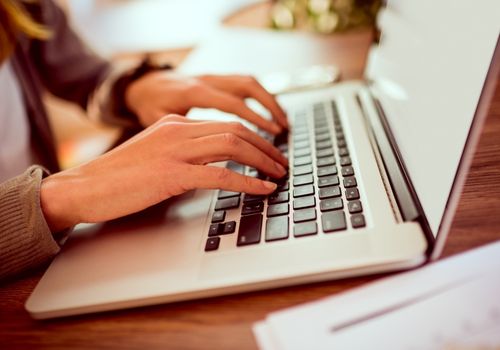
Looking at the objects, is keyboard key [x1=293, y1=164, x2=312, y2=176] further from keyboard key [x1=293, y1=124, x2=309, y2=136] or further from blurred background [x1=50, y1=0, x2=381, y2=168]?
blurred background [x1=50, y1=0, x2=381, y2=168]

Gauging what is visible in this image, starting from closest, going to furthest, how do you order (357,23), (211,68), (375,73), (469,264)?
(469,264)
(375,73)
(211,68)
(357,23)

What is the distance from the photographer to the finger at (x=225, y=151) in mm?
468

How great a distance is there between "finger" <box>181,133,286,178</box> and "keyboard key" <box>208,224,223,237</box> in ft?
0.25

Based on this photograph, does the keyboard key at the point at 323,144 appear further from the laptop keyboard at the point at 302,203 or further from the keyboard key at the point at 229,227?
the keyboard key at the point at 229,227

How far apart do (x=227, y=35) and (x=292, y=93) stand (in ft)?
1.36

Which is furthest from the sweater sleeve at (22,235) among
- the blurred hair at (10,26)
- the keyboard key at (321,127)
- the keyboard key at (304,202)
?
the blurred hair at (10,26)

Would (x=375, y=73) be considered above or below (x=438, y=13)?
below

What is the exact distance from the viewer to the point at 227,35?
112 cm

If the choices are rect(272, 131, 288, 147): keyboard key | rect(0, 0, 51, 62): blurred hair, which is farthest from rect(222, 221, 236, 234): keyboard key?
rect(0, 0, 51, 62): blurred hair

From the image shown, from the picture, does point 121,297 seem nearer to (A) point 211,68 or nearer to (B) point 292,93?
(B) point 292,93

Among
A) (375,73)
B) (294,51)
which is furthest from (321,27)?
(375,73)

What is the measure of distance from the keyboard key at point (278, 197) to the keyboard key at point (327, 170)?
50mm

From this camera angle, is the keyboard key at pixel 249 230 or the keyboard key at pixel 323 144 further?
the keyboard key at pixel 323 144

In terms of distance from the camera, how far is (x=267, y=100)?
2.14 ft
